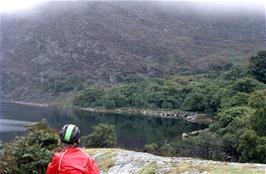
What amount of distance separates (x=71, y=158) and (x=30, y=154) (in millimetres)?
9656

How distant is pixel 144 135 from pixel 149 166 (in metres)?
84.2

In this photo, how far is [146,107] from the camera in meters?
176

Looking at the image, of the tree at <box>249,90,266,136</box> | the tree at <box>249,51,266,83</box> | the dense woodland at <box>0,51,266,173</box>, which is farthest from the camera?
the tree at <box>249,51,266,83</box>

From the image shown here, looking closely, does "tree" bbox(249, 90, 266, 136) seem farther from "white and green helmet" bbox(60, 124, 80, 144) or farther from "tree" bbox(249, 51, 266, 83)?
"tree" bbox(249, 51, 266, 83)

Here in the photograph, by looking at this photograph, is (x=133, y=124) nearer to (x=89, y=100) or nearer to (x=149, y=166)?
(x=89, y=100)

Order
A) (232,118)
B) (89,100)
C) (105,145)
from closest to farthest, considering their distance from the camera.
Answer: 1. (105,145)
2. (232,118)
3. (89,100)

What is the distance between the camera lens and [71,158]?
7.57 m

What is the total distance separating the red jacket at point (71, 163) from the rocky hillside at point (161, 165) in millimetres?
8839

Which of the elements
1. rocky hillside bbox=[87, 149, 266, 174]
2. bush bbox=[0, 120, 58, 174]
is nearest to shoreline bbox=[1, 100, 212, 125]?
rocky hillside bbox=[87, 149, 266, 174]

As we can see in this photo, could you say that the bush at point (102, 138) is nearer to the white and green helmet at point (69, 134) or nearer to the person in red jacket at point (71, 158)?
the person in red jacket at point (71, 158)

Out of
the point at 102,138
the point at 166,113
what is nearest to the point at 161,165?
the point at 102,138

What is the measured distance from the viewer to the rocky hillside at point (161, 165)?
52.3 ft

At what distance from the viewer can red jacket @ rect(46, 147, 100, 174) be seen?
7492 millimetres

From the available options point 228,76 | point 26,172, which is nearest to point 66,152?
point 26,172
